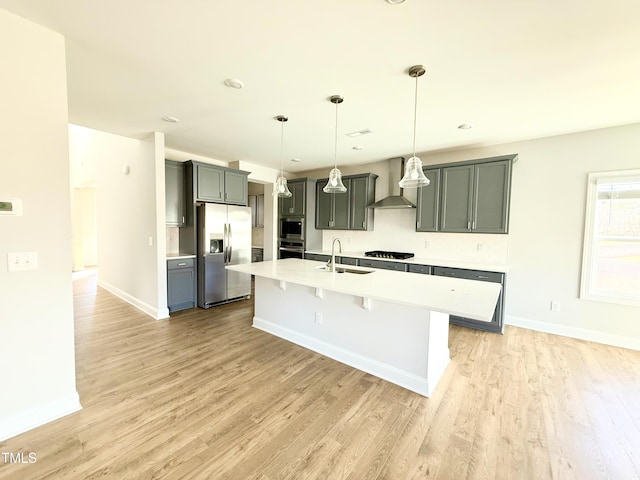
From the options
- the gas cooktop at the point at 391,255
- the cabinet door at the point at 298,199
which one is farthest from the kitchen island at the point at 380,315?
the cabinet door at the point at 298,199

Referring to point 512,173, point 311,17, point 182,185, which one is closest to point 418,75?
point 311,17

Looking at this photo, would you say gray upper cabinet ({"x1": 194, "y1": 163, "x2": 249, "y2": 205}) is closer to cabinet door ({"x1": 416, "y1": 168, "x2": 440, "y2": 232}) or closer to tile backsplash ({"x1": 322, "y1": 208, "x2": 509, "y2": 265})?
tile backsplash ({"x1": 322, "y1": 208, "x2": 509, "y2": 265})

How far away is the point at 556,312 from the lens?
360 cm

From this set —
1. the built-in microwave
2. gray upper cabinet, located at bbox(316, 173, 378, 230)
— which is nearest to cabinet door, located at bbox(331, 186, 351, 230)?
gray upper cabinet, located at bbox(316, 173, 378, 230)

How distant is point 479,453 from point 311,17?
9.38 feet

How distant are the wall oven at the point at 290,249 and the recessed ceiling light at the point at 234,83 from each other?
362 cm

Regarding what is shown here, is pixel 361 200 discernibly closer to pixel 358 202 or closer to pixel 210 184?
pixel 358 202

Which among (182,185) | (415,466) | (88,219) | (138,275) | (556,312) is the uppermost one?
(182,185)

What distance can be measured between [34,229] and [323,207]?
14.3ft

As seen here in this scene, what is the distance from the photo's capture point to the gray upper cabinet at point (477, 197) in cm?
367

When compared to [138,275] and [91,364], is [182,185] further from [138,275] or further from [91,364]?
Answer: [91,364]

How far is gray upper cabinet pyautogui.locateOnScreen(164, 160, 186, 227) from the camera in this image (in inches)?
165

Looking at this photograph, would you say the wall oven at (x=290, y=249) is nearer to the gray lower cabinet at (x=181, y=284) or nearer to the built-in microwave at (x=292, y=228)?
the built-in microwave at (x=292, y=228)

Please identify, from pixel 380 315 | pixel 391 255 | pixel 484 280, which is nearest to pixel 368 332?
pixel 380 315
